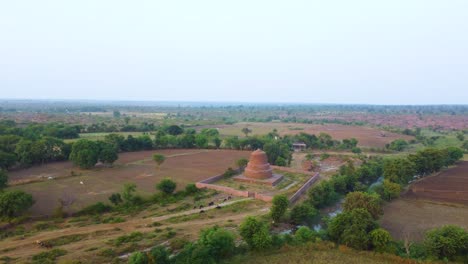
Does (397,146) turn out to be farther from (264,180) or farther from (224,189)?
(224,189)

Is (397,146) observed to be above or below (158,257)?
below

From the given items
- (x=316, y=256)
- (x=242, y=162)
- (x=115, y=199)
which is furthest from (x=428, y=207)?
(x=115, y=199)

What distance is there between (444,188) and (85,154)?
49628mm

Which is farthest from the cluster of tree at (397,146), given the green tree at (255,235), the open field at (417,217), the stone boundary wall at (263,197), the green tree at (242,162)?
the green tree at (255,235)

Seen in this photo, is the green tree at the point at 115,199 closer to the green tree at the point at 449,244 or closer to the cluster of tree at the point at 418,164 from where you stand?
the green tree at the point at 449,244

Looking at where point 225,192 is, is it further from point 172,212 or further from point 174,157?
point 174,157

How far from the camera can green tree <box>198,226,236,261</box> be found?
1997 centimetres

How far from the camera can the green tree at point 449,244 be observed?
20.2m

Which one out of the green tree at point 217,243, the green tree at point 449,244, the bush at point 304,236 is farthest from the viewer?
the bush at point 304,236

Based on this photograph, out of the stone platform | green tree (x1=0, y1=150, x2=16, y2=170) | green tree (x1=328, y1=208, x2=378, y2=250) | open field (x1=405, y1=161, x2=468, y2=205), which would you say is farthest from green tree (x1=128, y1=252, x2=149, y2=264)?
green tree (x1=0, y1=150, x2=16, y2=170)

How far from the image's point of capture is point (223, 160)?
2191 inches

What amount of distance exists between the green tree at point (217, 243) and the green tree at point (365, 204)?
40.5ft

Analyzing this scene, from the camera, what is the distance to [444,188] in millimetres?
37438

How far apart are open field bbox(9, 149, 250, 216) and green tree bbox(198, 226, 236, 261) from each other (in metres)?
17.6
